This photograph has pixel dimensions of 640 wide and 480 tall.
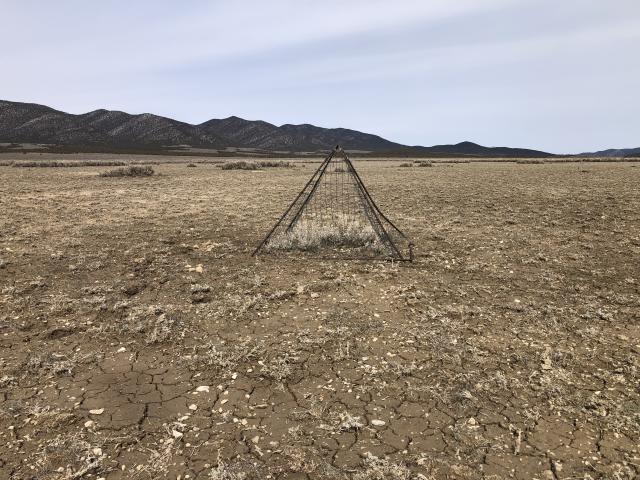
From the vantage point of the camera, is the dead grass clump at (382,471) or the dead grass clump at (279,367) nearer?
the dead grass clump at (382,471)

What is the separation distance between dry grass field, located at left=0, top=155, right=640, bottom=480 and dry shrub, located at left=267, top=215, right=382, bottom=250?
1.91 ft

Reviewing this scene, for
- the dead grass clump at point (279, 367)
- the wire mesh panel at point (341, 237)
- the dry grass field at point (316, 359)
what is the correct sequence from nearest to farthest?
the dry grass field at point (316, 359) < the dead grass clump at point (279, 367) < the wire mesh panel at point (341, 237)

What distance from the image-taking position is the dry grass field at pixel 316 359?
12.4 ft

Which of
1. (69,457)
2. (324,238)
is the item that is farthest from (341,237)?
(69,457)

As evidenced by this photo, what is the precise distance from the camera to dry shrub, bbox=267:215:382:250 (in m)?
10.1

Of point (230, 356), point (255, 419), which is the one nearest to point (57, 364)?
point (230, 356)

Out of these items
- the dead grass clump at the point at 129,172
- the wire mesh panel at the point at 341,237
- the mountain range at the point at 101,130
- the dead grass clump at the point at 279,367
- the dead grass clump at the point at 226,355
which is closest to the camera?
the dead grass clump at the point at 279,367

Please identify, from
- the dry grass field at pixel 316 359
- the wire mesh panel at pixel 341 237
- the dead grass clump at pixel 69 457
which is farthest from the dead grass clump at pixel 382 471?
the wire mesh panel at pixel 341 237

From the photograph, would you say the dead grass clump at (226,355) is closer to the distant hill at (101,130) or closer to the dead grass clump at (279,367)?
the dead grass clump at (279,367)

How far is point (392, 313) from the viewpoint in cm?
667

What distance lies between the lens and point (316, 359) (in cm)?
538

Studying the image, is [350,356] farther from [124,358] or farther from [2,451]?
[2,451]

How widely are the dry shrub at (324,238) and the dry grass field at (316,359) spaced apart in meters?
0.58

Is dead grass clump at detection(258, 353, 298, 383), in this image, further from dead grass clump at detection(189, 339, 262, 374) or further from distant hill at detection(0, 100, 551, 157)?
distant hill at detection(0, 100, 551, 157)
